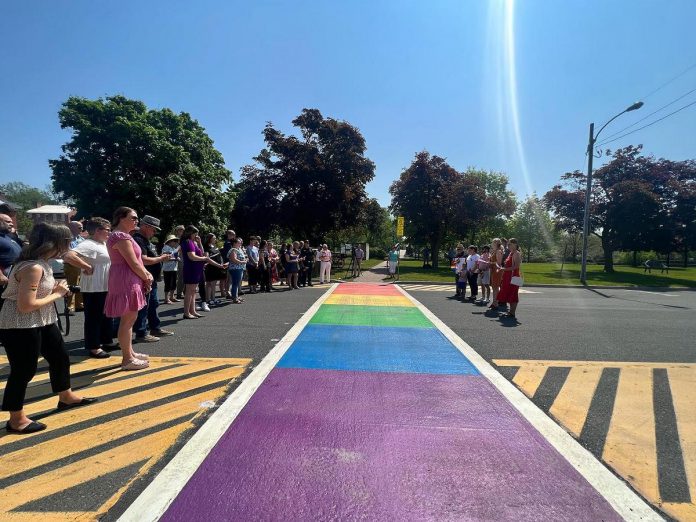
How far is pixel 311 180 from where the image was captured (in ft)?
88.9

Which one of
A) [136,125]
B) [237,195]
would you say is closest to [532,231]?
[237,195]

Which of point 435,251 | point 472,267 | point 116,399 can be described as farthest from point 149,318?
point 435,251

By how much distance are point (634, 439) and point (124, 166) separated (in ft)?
96.3

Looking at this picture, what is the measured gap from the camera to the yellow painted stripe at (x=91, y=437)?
2.72 metres

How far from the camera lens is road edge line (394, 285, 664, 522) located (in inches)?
93.6

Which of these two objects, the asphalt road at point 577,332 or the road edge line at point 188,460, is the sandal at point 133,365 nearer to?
the road edge line at point 188,460

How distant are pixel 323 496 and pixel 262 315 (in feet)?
21.9

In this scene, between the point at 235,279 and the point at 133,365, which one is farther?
the point at 235,279

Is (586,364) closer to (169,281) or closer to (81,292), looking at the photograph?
(81,292)

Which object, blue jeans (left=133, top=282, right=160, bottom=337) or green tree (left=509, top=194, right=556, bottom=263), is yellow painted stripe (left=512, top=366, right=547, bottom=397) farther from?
green tree (left=509, top=194, right=556, bottom=263)

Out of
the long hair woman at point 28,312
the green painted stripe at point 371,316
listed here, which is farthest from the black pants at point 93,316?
the green painted stripe at point 371,316

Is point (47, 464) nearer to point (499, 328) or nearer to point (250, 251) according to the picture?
point (499, 328)

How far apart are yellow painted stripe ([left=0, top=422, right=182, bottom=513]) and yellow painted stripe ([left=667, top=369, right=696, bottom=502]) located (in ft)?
12.1

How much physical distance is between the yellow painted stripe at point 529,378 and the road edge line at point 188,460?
→ 3028 mm
